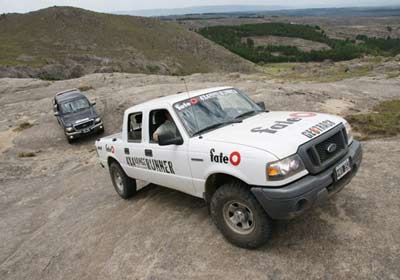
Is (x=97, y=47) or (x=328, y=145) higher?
(x=328, y=145)

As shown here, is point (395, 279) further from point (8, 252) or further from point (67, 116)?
point (67, 116)

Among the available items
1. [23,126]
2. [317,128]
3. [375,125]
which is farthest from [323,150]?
[23,126]

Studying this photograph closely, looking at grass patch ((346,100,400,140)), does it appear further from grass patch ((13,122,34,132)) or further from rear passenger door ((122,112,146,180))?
grass patch ((13,122,34,132))

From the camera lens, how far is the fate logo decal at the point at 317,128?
4.43m

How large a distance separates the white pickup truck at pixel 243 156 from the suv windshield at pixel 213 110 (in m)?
0.01

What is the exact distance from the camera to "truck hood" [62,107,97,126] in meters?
17.6

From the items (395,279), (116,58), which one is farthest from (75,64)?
(395,279)

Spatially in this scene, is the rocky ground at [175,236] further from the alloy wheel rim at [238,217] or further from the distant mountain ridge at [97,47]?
the distant mountain ridge at [97,47]

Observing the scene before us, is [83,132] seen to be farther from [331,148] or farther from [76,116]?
[331,148]

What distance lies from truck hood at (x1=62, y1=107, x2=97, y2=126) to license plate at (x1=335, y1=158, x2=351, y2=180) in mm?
15180

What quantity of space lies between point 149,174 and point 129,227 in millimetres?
962

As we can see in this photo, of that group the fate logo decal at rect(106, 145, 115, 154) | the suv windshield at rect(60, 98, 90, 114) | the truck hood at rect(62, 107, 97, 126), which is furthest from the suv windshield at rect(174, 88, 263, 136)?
the suv windshield at rect(60, 98, 90, 114)

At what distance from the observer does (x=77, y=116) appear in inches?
711

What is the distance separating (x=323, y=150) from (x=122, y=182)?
14.3 feet
